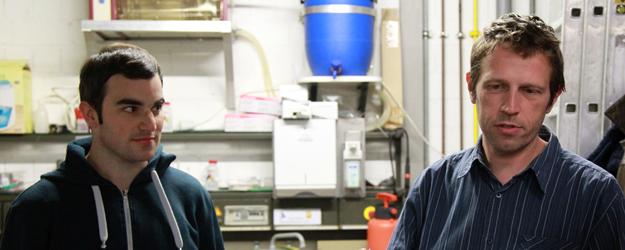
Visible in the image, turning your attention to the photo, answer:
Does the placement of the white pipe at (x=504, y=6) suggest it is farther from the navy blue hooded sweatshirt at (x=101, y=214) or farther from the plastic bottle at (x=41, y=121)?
the plastic bottle at (x=41, y=121)

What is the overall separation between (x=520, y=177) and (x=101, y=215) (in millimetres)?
947

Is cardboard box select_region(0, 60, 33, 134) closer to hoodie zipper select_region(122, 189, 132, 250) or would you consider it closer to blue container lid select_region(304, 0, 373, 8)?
blue container lid select_region(304, 0, 373, 8)

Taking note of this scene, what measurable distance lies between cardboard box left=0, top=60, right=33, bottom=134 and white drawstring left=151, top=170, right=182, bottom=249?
1959mm

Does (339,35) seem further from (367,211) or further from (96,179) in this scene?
(96,179)

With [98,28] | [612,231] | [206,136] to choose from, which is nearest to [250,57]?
[206,136]

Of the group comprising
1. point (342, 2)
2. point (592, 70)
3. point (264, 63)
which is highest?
point (342, 2)

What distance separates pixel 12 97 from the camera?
2670mm

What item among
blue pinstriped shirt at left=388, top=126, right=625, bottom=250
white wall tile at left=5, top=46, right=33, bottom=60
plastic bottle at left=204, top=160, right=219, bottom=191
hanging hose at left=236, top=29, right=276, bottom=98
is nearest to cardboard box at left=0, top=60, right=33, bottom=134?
white wall tile at left=5, top=46, right=33, bottom=60

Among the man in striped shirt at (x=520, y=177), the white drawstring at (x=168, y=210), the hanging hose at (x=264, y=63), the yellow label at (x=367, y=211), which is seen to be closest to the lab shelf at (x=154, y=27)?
the hanging hose at (x=264, y=63)

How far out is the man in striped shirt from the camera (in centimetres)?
95

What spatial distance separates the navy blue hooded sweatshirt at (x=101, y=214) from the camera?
107 centimetres

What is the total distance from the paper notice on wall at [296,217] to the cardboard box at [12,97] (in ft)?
5.02

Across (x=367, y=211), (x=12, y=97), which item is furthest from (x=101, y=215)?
(x=12, y=97)

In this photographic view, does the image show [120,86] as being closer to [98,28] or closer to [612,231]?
[612,231]
